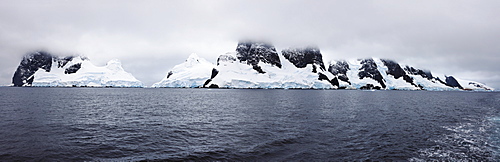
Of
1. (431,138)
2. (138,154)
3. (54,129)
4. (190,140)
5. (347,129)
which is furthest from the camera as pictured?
(347,129)

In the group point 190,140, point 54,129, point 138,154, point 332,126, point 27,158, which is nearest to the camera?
point 27,158

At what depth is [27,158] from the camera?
14.7 meters

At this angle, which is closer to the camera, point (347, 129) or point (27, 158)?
point (27, 158)

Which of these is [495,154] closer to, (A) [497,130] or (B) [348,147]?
(B) [348,147]

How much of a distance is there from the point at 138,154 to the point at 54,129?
13.6 metres

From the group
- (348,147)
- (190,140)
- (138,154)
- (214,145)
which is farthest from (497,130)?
(138,154)

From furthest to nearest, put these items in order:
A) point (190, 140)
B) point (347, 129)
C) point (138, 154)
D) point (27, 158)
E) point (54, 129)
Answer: point (347, 129)
point (54, 129)
point (190, 140)
point (138, 154)
point (27, 158)

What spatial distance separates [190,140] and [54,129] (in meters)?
14.2

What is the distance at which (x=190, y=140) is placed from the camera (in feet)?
65.5

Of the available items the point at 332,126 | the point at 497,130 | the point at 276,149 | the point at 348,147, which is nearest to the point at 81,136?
the point at 276,149

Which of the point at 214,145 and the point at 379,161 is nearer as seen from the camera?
the point at 379,161

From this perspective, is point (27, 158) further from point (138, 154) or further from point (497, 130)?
point (497, 130)

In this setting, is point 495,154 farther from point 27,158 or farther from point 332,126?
point 27,158

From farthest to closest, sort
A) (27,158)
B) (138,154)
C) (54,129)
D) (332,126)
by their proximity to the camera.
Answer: (332,126) < (54,129) < (138,154) < (27,158)
